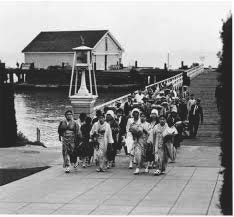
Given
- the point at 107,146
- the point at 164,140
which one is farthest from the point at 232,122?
the point at 107,146

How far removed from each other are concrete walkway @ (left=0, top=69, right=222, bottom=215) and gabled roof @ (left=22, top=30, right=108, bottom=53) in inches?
2530

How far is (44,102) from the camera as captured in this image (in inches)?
2459

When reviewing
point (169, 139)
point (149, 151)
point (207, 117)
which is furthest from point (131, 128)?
point (207, 117)

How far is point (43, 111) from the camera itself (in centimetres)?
5253

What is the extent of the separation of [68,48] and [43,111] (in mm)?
28746

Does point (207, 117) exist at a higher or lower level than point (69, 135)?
lower

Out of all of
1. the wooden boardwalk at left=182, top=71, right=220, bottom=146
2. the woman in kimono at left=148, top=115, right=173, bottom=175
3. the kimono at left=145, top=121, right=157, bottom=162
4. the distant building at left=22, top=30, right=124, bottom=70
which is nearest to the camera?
the woman in kimono at left=148, top=115, right=173, bottom=175


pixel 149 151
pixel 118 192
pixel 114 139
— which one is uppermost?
pixel 114 139

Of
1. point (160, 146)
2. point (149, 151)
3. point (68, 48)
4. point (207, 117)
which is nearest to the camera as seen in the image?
point (160, 146)

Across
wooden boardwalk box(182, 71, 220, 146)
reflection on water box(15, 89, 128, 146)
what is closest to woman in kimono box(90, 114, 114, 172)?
wooden boardwalk box(182, 71, 220, 146)

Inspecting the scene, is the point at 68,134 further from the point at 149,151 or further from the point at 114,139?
the point at 149,151

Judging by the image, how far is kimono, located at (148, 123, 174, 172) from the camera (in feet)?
42.2

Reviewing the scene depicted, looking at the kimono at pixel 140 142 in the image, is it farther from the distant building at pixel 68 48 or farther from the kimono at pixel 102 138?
the distant building at pixel 68 48

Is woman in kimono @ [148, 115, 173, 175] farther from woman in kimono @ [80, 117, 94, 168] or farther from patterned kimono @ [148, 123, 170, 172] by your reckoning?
woman in kimono @ [80, 117, 94, 168]
